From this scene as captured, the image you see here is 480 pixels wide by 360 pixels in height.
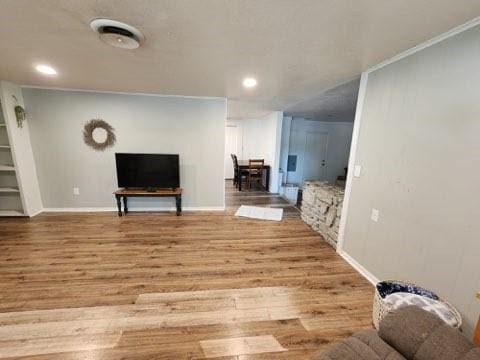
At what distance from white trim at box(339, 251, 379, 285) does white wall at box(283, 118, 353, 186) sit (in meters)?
4.71

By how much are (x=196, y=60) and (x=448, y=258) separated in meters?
2.73

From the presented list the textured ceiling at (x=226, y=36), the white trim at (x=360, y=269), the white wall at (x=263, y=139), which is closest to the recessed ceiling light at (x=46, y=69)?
the textured ceiling at (x=226, y=36)

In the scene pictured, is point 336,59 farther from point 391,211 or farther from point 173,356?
point 173,356

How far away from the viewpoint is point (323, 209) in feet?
10.2

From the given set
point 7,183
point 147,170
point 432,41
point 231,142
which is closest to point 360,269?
point 432,41

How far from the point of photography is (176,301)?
1.82 m

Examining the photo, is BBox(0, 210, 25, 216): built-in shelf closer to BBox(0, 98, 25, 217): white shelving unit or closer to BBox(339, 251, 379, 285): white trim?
BBox(0, 98, 25, 217): white shelving unit

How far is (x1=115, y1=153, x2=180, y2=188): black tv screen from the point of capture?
11.7 ft

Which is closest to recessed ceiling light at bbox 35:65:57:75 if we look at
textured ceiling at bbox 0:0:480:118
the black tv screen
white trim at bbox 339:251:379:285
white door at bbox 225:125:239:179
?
textured ceiling at bbox 0:0:480:118

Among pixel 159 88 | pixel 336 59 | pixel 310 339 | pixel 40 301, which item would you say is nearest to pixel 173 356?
pixel 310 339

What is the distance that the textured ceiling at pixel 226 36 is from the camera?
4.05 ft

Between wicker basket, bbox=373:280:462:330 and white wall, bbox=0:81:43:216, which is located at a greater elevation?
white wall, bbox=0:81:43:216

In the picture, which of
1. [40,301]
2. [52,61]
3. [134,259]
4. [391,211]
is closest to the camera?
[40,301]

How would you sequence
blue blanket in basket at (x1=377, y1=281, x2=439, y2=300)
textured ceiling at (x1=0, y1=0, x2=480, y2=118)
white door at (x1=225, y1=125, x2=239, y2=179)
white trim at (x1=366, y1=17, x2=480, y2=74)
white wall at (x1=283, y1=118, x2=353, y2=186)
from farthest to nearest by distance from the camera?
white door at (x1=225, y1=125, x2=239, y2=179)
white wall at (x1=283, y1=118, x2=353, y2=186)
blue blanket in basket at (x1=377, y1=281, x2=439, y2=300)
white trim at (x1=366, y1=17, x2=480, y2=74)
textured ceiling at (x1=0, y1=0, x2=480, y2=118)
